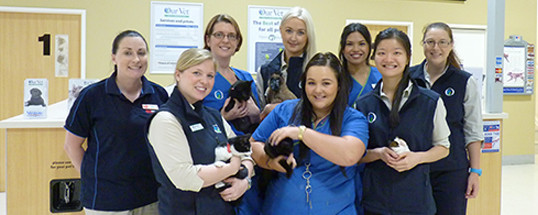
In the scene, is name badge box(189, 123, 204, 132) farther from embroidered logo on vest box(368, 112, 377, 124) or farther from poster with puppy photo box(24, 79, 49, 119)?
poster with puppy photo box(24, 79, 49, 119)

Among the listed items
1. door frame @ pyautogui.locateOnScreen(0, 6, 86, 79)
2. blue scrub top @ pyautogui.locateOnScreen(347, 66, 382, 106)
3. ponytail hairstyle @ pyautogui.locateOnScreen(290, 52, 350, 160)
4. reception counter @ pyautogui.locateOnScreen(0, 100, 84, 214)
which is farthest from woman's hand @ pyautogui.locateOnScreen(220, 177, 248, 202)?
door frame @ pyautogui.locateOnScreen(0, 6, 86, 79)

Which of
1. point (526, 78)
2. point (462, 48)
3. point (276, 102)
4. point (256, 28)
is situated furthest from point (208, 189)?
point (526, 78)

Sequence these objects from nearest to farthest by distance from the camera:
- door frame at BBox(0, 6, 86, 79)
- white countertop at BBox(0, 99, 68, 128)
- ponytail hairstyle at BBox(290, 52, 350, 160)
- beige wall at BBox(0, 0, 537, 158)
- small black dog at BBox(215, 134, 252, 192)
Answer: small black dog at BBox(215, 134, 252, 192), ponytail hairstyle at BBox(290, 52, 350, 160), white countertop at BBox(0, 99, 68, 128), door frame at BBox(0, 6, 86, 79), beige wall at BBox(0, 0, 537, 158)

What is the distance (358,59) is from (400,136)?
2.01ft

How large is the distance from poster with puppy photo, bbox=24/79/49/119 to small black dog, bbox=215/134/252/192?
1519 mm

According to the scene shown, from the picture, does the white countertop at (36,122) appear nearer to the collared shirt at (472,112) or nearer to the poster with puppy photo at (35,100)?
the poster with puppy photo at (35,100)

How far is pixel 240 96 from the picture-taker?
2.14 m

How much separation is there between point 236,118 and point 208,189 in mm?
564

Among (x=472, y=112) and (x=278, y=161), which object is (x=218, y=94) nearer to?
(x=278, y=161)

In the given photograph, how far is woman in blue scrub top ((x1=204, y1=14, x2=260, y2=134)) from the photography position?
221 cm

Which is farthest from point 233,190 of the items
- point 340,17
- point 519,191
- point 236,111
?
point 519,191

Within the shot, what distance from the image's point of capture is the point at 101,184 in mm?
1903

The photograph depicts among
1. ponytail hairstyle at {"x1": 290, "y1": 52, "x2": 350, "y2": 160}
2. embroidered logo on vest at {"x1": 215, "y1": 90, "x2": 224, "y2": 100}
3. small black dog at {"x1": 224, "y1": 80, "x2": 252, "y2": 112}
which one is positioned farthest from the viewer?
embroidered logo on vest at {"x1": 215, "y1": 90, "x2": 224, "y2": 100}

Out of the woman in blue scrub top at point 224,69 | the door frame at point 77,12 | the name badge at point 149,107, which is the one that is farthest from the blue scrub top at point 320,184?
the door frame at point 77,12
